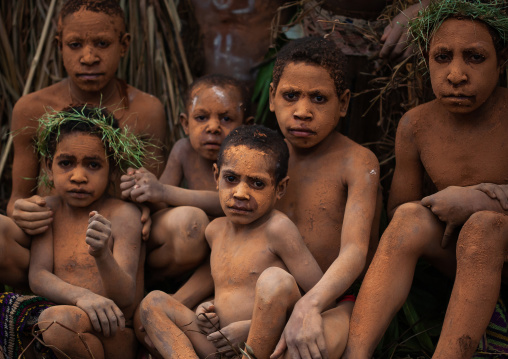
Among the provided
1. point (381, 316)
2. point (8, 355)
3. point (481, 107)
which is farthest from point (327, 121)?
point (8, 355)

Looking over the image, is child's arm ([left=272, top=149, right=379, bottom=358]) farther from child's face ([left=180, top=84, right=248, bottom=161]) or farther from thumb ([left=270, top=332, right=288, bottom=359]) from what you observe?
child's face ([left=180, top=84, right=248, bottom=161])

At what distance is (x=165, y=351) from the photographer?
3.23 metres

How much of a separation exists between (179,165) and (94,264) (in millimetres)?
765

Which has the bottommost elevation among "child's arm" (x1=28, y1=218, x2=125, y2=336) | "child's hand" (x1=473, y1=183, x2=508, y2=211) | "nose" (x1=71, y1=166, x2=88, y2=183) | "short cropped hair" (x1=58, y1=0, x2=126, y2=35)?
"child's arm" (x1=28, y1=218, x2=125, y2=336)

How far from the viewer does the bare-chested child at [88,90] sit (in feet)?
13.3

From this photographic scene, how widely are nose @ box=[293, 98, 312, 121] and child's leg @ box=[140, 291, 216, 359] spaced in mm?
923

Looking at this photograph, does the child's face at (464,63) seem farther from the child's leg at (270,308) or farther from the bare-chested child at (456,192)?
the child's leg at (270,308)

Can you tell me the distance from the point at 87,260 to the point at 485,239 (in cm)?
165

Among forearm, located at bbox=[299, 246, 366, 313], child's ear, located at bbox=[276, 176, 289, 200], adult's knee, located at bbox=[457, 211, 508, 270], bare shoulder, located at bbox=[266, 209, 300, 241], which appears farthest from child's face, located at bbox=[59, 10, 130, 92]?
adult's knee, located at bbox=[457, 211, 508, 270]

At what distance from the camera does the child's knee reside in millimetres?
3018

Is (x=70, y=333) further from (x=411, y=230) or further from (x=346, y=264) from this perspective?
(x=411, y=230)

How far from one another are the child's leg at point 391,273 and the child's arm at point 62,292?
0.94 meters

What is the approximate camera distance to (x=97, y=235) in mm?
3168

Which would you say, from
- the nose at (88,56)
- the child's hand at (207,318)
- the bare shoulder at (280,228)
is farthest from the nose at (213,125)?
the child's hand at (207,318)
